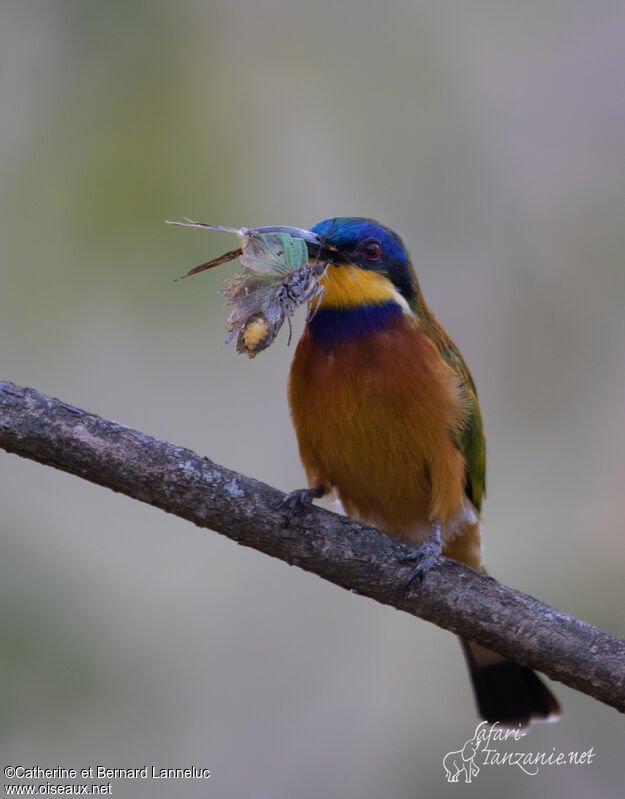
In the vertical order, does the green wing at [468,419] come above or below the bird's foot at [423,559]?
above

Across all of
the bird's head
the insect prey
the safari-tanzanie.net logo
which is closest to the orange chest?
the bird's head

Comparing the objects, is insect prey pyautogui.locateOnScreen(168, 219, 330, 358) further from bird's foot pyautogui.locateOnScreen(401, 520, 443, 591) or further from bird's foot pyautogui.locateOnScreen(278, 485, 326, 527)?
bird's foot pyautogui.locateOnScreen(401, 520, 443, 591)

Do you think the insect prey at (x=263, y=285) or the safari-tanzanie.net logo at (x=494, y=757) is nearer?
the insect prey at (x=263, y=285)

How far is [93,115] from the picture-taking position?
4191 millimetres

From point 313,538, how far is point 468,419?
3.23ft

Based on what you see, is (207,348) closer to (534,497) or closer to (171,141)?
(171,141)

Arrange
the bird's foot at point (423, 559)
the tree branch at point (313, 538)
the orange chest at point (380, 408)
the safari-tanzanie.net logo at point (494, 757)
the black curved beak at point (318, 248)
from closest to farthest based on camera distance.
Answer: the tree branch at point (313, 538), the bird's foot at point (423, 559), the black curved beak at point (318, 248), the orange chest at point (380, 408), the safari-tanzanie.net logo at point (494, 757)

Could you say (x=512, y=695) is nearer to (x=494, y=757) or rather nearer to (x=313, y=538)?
(x=494, y=757)

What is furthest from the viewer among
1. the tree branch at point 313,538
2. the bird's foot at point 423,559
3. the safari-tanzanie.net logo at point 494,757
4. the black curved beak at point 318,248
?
the safari-tanzanie.net logo at point 494,757

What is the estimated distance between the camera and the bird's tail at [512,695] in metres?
4.36

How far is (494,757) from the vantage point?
437cm

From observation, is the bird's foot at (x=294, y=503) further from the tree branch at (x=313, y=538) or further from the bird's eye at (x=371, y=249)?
the bird's eye at (x=371, y=249)

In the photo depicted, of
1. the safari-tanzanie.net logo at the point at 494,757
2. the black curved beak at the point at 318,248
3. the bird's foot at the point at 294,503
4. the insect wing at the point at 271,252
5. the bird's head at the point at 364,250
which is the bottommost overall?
the safari-tanzanie.net logo at the point at 494,757

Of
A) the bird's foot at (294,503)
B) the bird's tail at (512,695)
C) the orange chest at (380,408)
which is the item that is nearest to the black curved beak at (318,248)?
the orange chest at (380,408)
